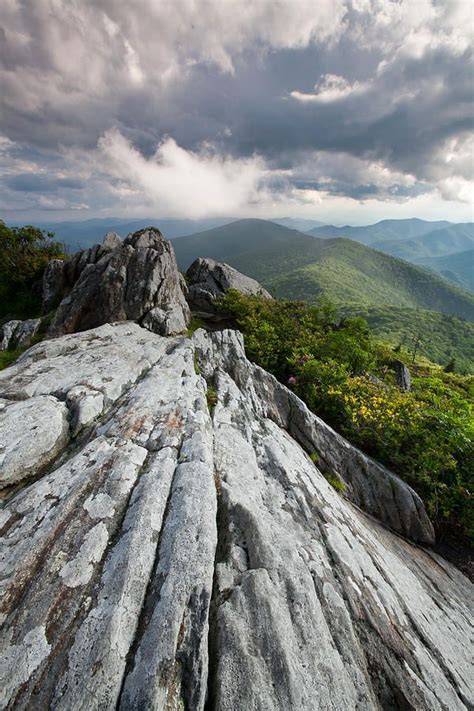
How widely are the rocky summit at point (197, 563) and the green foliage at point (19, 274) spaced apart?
31.2 metres

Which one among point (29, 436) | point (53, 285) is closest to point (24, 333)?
point (53, 285)

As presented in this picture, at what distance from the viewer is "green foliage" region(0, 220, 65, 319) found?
3931 centimetres

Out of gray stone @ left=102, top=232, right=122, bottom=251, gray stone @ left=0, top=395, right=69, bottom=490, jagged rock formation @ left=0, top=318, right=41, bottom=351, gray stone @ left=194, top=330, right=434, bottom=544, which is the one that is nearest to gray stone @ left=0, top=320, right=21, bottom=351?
jagged rock formation @ left=0, top=318, right=41, bottom=351

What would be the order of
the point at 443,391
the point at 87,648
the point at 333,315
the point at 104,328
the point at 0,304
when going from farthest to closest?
the point at 0,304 → the point at 333,315 → the point at 443,391 → the point at 104,328 → the point at 87,648

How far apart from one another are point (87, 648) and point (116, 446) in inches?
199

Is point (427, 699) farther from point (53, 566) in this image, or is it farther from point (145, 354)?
point (145, 354)

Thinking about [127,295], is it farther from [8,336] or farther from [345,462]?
[345,462]

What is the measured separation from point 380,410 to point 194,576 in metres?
13.6

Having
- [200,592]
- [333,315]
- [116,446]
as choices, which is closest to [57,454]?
[116,446]

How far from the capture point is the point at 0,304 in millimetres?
41562

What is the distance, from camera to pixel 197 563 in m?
6.81

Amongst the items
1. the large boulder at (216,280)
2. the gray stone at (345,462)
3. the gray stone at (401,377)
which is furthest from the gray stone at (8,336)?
the gray stone at (401,377)

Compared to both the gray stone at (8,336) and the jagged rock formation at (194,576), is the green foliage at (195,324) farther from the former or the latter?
the gray stone at (8,336)

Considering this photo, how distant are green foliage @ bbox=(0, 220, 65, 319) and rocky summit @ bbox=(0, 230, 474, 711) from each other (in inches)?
1230
